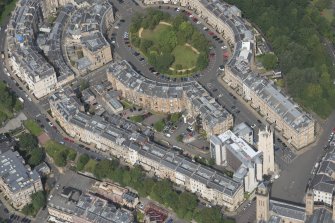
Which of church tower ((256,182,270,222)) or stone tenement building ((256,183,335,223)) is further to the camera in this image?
stone tenement building ((256,183,335,223))

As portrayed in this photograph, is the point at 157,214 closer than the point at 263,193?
No

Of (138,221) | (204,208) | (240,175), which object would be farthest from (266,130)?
(138,221)

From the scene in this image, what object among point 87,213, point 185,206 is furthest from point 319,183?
point 87,213

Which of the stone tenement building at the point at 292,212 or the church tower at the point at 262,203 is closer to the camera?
the church tower at the point at 262,203

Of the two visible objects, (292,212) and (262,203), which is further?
(292,212)

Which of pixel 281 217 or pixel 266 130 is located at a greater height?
pixel 266 130

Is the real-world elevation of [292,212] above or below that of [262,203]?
below

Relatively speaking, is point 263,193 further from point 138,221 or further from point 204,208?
point 138,221
